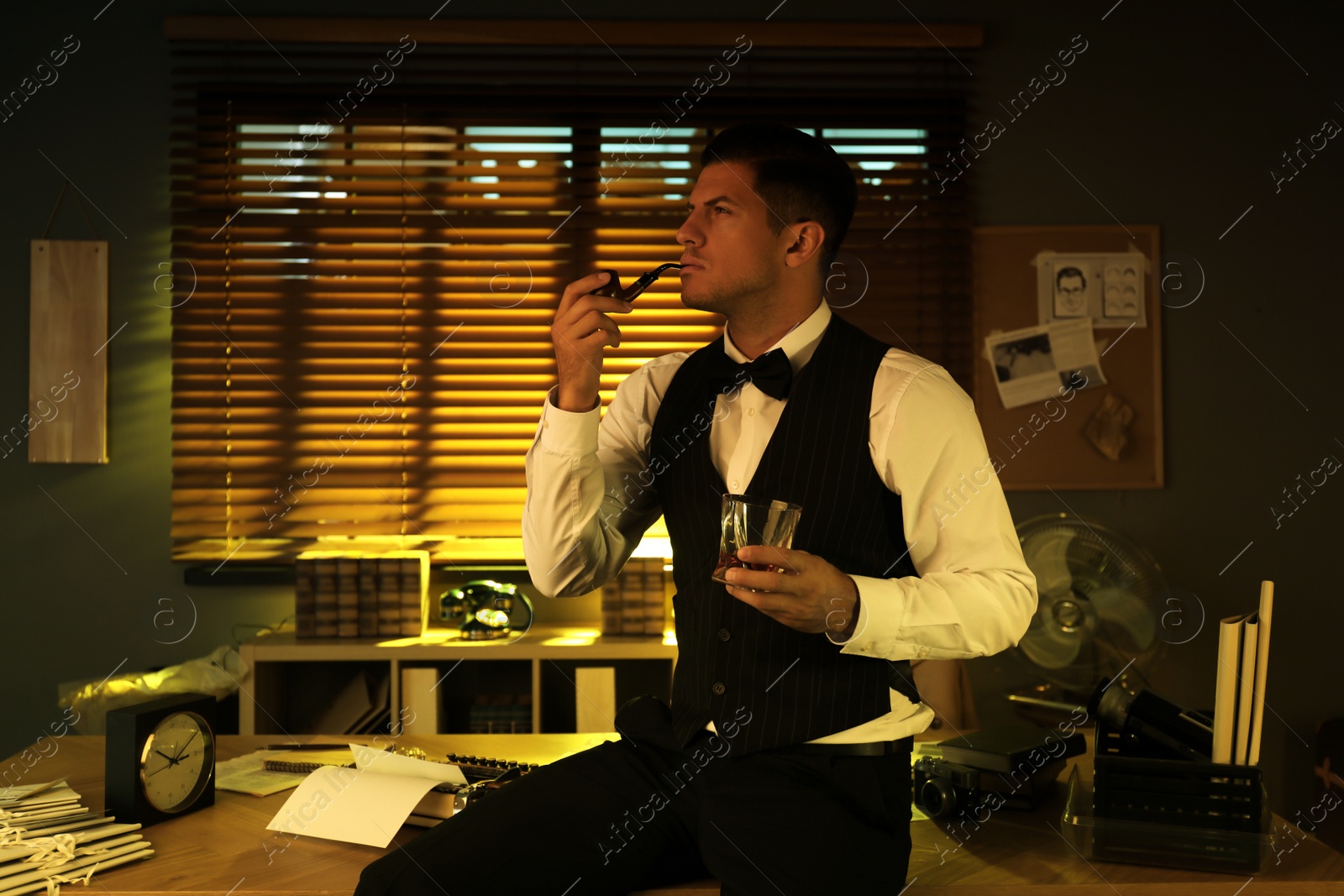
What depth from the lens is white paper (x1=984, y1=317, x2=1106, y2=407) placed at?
3.60 m

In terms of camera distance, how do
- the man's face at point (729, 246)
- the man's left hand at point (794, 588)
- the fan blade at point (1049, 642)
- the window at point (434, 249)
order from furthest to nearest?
the window at point (434, 249), the fan blade at point (1049, 642), the man's face at point (729, 246), the man's left hand at point (794, 588)

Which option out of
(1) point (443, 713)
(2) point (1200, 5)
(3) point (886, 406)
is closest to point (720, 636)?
(3) point (886, 406)

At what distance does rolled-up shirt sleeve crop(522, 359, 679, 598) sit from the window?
1.69 metres

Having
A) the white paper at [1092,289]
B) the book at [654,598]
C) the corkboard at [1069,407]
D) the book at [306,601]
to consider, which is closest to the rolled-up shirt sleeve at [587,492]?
the book at [654,598]

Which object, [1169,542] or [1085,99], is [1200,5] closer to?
[1085,99]

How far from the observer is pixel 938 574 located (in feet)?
5.04

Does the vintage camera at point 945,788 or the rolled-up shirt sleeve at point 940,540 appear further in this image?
the vintage camera at point 945,788

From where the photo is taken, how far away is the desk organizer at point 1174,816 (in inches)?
57.4

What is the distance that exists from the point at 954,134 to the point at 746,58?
783 mm

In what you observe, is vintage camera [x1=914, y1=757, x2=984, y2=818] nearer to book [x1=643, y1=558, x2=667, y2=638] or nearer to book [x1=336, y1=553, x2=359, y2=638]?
book [x1=643, y1=558, x2=667, y2=638]

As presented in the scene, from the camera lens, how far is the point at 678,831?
5.01 feet

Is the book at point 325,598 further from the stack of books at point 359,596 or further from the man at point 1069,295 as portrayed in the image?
the man at point 1069,295

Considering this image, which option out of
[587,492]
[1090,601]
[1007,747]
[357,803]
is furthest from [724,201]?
[1090,601]

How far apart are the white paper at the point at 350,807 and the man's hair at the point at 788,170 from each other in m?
1.14
